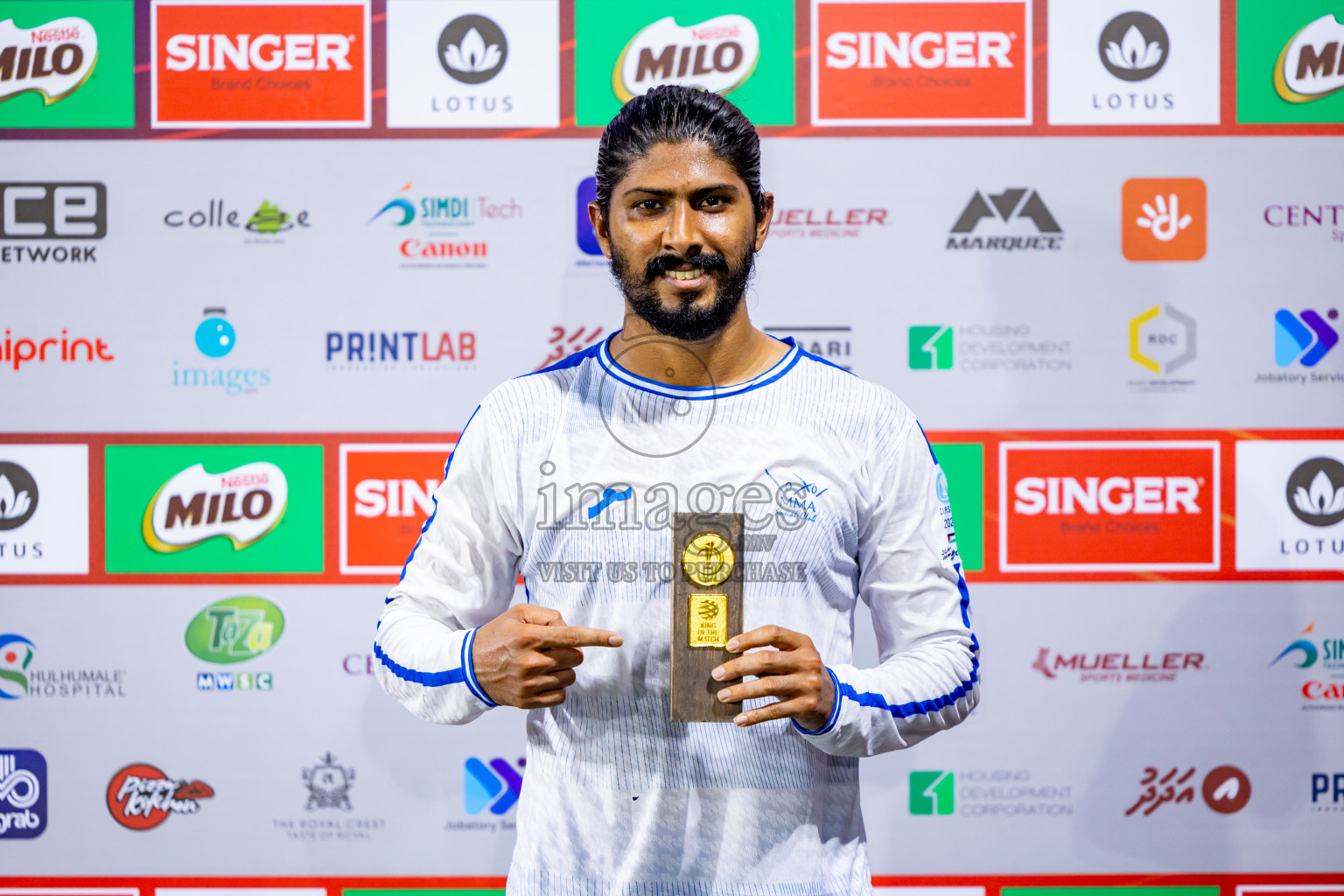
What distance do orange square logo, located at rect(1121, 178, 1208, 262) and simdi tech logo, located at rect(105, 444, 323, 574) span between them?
1.72m

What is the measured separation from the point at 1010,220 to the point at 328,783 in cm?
182

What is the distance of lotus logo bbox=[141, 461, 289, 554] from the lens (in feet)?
6.11

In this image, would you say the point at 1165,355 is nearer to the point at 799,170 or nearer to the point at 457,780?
the point at 799,170

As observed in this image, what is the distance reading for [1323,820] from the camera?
6.29 ft

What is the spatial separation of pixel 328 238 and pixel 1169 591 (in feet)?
Result: 6.14

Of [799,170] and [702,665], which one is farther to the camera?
[799,170]

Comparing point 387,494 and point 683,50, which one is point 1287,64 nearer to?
point 683,50

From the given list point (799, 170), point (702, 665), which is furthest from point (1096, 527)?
point (702, 665)

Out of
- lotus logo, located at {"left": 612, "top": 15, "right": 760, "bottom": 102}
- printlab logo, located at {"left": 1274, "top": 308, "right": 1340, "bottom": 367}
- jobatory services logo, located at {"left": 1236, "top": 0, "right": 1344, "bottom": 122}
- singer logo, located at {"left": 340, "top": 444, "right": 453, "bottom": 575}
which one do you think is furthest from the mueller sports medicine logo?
printlab logo, located at {"left": 1274, "top": 308, "right": 1340, "bottom": 367}

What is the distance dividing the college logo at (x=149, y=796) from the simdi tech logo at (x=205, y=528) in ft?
1.45

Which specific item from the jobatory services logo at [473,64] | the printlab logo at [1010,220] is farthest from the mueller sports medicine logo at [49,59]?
the printlab logo at [1010,220]

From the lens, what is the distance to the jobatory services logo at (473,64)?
1842mm

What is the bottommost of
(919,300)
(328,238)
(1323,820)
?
(1323,820)

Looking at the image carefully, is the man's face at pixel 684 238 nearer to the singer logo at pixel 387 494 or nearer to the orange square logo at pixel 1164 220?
the singer logo at pixel 387 494
